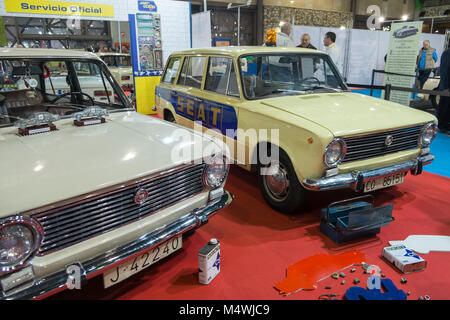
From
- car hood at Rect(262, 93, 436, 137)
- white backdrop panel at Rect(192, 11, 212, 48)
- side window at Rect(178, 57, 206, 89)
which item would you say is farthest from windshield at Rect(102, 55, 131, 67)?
car hood at Rect(262, 93, 436, 137)

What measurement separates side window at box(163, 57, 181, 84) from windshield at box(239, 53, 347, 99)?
4.80 ft

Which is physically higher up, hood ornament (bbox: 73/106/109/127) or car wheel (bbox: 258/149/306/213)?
hood ornament (bbox: 73/106/109/127)

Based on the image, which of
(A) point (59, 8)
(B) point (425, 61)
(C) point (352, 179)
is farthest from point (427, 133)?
(B) point (425, 61)

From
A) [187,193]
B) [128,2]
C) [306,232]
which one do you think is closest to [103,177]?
[187,193]

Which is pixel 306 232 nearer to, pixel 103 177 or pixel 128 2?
pixel 103 177

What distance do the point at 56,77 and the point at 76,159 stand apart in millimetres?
1580

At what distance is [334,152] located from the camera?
2.84 meters

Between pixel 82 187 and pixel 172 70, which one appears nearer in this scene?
pixel 82 187

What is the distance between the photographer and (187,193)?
2.30m

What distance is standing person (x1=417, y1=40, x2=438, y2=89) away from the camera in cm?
1057

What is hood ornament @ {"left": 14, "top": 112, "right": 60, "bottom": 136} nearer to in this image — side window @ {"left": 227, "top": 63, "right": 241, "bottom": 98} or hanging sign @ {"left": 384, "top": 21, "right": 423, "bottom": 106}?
side window @ {"left": 227, "top": 63, "right": 241, "bottom": 98}

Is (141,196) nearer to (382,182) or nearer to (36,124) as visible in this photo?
(36,124)

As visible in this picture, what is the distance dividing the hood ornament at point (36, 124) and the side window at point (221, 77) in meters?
1.95
